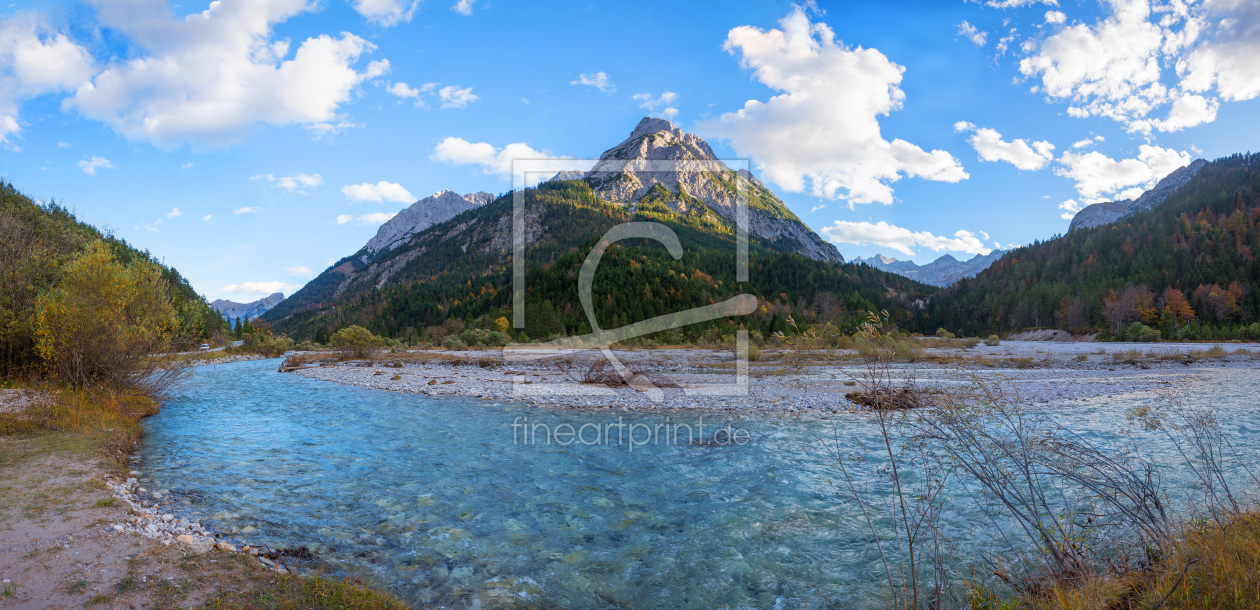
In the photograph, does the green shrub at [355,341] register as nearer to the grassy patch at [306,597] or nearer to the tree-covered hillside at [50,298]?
the tree-covered hillside at [50,298]

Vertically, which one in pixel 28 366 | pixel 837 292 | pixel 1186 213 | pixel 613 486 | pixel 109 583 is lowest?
pixel 613 486

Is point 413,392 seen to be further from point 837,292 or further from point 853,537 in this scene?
point 837,292

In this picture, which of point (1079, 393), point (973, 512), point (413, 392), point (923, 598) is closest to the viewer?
point (923, 598)

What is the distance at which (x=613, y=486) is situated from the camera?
8.09m

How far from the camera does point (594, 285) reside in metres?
77.1

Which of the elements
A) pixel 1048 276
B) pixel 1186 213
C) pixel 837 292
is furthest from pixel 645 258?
pixel 1186 213

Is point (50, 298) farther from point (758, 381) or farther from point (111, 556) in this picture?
point (758, 381)

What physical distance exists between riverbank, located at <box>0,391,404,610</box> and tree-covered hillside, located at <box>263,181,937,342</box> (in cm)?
3031

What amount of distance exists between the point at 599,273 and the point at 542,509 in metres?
74.4

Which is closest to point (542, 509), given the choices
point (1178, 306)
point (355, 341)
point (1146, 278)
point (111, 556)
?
point (111, 556)

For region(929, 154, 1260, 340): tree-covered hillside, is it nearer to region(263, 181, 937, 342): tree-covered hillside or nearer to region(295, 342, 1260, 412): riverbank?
region(263, 181, 937, 342): tree-covered hillside

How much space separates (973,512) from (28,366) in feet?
75.3

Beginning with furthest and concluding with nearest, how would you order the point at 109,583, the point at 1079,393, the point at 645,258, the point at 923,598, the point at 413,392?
the point at 645,258, the point at 413,392, the point at 1079,393, the point at 923,598, the point at 109,583

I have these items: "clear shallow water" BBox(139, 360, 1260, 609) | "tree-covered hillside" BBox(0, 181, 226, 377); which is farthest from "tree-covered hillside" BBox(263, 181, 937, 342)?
"tree-covered hillside" BBox(0, 181, 226, 377)
